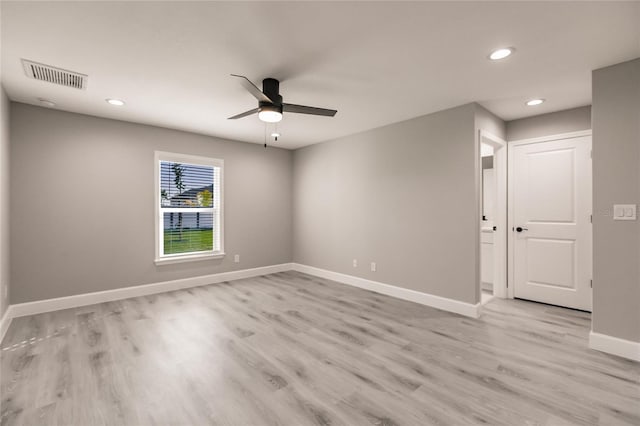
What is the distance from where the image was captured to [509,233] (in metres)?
4.28

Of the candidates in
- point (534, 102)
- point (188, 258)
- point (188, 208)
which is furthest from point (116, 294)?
point (534, 102)

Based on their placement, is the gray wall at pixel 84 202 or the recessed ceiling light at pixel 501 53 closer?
the recessed ceiling light at pixel 501 53

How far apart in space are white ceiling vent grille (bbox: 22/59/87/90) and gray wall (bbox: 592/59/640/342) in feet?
15.9

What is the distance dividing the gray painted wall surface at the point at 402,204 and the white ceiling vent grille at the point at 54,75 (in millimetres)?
3605

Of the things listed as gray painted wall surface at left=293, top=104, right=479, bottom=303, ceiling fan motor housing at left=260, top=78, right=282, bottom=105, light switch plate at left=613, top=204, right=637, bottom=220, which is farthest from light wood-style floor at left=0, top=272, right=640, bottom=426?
ceiling fan motor housing at left=260, top=78, right=282, bottom=105

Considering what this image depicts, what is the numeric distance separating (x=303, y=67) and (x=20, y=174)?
145 inches

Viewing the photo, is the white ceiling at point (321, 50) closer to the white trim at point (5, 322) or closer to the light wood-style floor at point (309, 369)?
the white trim at point (5, 322)

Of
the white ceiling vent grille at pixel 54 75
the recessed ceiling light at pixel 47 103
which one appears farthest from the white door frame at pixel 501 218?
the recessed ceiling light at pixel 47 103

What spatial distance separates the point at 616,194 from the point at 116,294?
5.86 meters

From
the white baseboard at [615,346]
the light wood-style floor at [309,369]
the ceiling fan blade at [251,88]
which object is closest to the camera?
the light wood-style floor at [309,369]

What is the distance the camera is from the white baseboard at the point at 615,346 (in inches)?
97.0

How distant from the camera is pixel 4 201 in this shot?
3.16 m

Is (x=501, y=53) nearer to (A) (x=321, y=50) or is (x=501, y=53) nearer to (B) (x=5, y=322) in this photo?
(A) (x=321, y=50)

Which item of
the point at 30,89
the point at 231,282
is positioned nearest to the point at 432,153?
the point at 231,282
